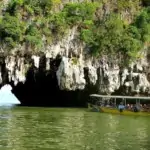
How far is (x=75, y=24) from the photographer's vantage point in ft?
133

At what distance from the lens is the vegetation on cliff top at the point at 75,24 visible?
125 feet

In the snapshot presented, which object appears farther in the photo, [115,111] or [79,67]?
[79,67]

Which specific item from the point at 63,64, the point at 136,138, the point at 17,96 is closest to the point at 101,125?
the point at 136,138

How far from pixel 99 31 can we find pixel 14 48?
26.1ft

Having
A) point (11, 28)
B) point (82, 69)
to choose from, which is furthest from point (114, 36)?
point (11, 28)

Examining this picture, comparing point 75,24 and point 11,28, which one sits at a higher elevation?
point 75,24

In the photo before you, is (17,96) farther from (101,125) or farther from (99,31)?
(101,125)

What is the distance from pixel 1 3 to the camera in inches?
1556

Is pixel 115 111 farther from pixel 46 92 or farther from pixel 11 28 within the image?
Answer: pixel 46 92

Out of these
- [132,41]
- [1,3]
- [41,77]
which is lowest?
→ [41,77]

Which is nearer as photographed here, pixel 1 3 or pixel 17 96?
pixel 1 3

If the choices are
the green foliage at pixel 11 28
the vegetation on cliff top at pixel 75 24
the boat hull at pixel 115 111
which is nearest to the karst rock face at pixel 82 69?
the vegetation on cliff top at pixel 75 24

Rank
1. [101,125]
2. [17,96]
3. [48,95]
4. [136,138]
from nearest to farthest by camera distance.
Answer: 1. [136,138]
2. [101,125]
3. [48,95]
4. [17,96]

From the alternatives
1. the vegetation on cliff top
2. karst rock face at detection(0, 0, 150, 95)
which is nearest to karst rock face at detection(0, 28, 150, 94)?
karst rock face at detection(0, 0, 150, 95)
